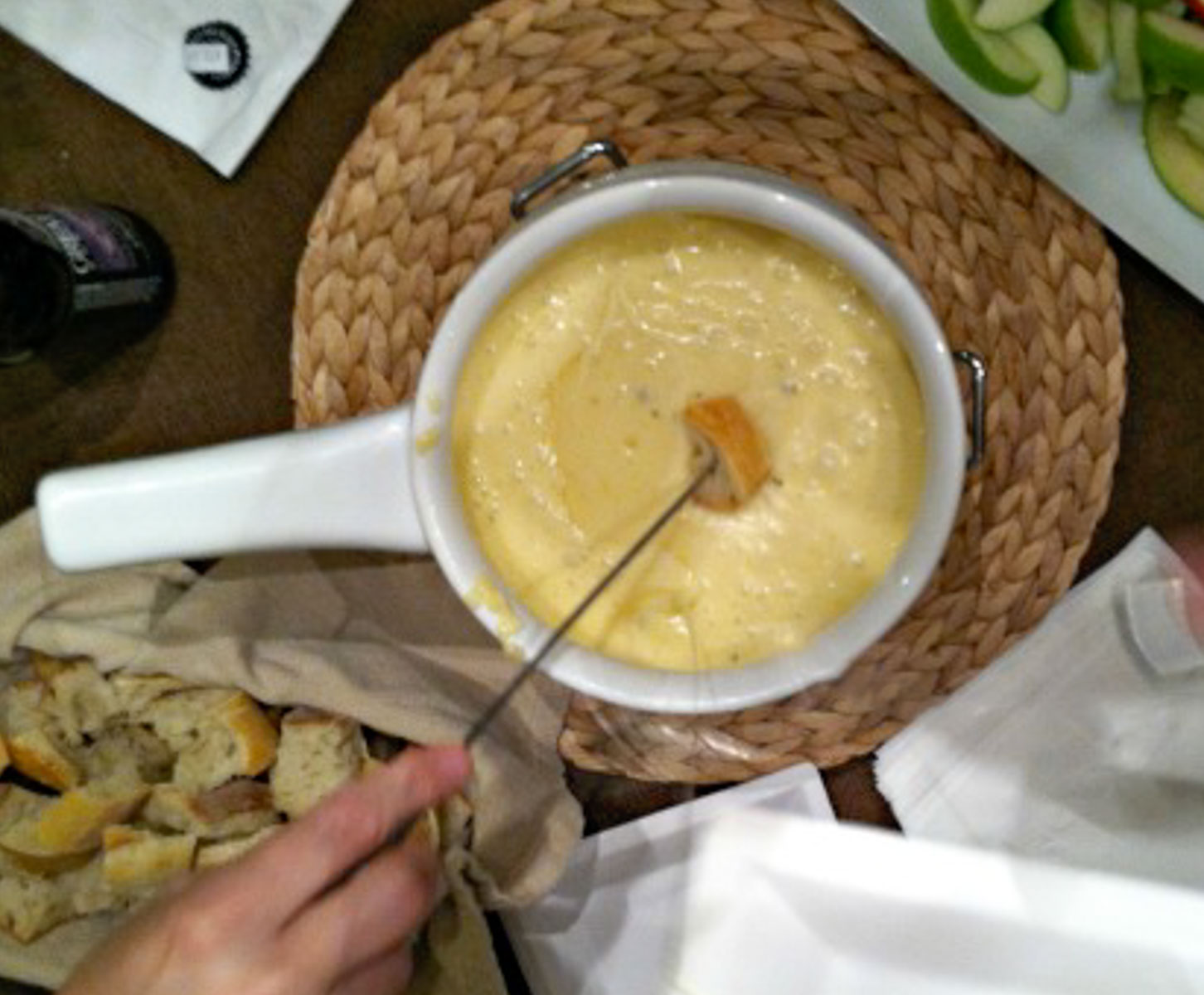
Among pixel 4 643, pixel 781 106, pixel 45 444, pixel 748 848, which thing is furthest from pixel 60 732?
pixel 781 106

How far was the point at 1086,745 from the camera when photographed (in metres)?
0.92

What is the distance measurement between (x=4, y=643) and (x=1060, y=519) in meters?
0.62

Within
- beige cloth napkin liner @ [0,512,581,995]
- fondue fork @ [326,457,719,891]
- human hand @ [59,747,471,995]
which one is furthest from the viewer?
beige cloth napkin liner @ [0,512,581,995]

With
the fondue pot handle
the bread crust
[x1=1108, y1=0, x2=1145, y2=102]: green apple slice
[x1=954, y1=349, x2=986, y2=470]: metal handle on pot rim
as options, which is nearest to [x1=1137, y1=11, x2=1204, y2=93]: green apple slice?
[x1=1108, y1=0, x2=1145, y2=102]: green apple slice

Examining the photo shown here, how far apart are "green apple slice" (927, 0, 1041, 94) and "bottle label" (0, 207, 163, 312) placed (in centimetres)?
49

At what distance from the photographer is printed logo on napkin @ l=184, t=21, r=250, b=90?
0.90 metres

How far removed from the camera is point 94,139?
3.10ft

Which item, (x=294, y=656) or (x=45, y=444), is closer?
(x=294, y=656)

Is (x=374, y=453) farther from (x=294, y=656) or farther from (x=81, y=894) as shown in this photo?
(x=81, y=894)

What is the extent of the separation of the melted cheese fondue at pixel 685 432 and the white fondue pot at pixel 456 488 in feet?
0.10

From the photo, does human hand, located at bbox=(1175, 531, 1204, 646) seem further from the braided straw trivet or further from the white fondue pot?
the white fondue pot

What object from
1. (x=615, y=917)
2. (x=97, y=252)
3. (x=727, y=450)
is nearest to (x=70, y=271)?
(x=97, y=252)

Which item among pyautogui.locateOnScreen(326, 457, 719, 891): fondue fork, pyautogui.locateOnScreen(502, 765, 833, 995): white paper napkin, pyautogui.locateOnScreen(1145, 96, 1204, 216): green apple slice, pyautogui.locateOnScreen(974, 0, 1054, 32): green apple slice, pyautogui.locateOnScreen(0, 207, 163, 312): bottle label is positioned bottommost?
pyautogui.locateOnScreen(502, 765, 833, 995): white paper napkin

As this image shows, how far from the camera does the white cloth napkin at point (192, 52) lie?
898mm
